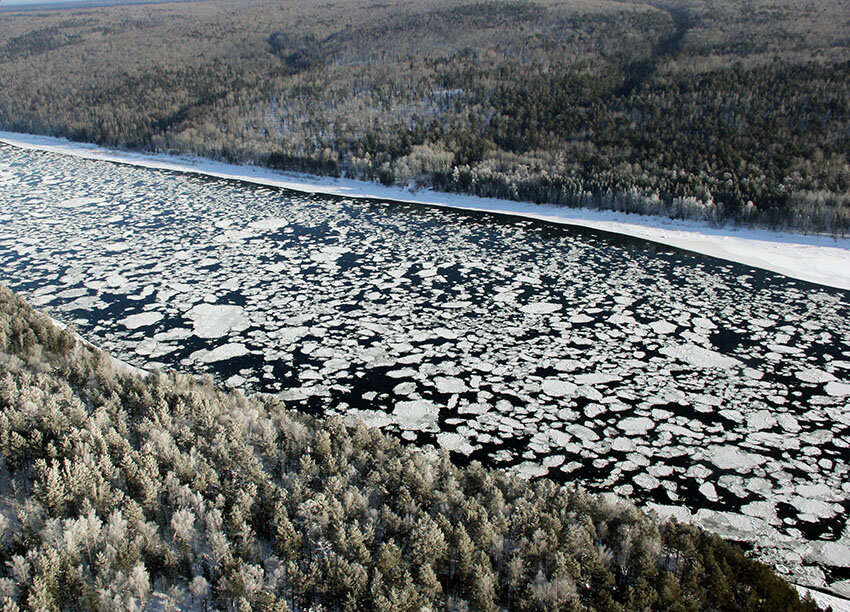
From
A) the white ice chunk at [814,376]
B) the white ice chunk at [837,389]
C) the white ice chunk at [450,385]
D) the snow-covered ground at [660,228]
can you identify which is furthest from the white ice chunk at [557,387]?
the snow-covered ground at [660,228]

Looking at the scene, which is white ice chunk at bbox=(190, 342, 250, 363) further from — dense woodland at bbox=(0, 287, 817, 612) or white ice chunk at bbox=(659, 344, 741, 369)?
white ice chunk at bbox=(659, 344, 741, 369)

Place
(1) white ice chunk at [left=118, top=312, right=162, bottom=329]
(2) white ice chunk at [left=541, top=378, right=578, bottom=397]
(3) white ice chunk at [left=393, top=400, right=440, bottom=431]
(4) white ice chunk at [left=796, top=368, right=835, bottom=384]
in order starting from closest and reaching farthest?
(3) white ice chunk at [left=393, top=400, right=440, bottom=431] < (2) white ice chunk at [left=541, top=378, right=578, bottom=397] < (4) white ice chunk at [left=796, top=368, right=835, bottom=384] < (1) white ice chunk at [left=118, top=312, right=162, bottom=329]

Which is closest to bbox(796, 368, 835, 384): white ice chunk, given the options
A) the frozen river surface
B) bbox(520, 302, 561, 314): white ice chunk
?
the frozen river surface

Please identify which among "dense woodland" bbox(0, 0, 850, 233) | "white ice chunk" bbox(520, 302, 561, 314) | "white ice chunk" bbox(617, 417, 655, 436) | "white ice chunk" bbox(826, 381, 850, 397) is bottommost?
"white ice chunk" bbox(617, 417, 655, 436)

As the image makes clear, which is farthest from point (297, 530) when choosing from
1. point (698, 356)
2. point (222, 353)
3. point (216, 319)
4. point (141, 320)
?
point (698, 356)

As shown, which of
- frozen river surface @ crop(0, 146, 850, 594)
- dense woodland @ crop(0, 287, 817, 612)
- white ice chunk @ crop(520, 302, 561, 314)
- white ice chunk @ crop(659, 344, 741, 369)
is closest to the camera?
dense woodland @ crop(0, 287, 817, 612)

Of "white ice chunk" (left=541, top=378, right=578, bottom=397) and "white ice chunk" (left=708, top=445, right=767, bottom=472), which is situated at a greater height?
"white ice chunk" (left=541, top=378, right=578, bottom=397)

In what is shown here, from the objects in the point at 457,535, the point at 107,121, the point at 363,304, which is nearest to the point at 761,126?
the point at 363,304

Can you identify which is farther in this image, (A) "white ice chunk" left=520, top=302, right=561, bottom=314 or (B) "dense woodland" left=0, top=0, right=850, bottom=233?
(B) "dense woodland" left=0, top=0, right=850, bottom=233
